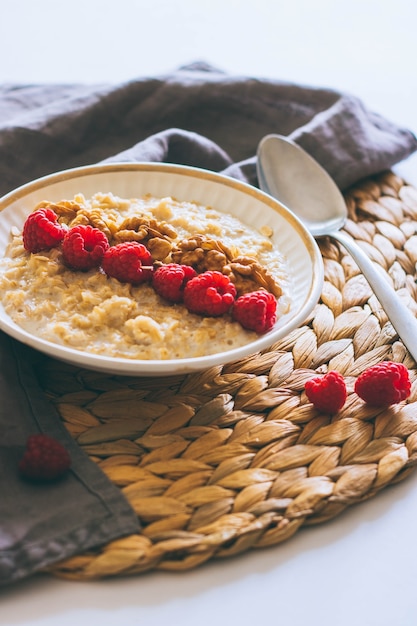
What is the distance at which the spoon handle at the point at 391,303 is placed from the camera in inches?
74.7

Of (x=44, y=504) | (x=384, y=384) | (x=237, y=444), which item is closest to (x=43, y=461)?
(x=44, y=504)

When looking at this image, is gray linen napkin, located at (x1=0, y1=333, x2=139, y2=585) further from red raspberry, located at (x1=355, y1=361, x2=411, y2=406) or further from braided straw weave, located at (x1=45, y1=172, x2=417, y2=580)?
red raspberry, located at (x1=355, y1=361, x2=411, y2=406)

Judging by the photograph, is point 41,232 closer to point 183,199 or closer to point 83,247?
point 83,247

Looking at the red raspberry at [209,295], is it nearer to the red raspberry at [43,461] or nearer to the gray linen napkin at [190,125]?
the red raspberry at [43,461]

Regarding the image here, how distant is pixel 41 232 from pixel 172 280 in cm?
32

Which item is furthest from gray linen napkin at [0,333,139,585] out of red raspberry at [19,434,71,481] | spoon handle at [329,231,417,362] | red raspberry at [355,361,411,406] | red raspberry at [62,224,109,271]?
spoon handle at [329,231,417,362]

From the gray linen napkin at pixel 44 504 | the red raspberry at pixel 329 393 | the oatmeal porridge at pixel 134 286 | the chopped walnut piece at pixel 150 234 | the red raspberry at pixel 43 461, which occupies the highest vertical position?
the chopped walnut piece at pixel 150 234

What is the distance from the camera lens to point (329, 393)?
1678 mm

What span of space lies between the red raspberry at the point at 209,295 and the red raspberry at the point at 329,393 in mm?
257

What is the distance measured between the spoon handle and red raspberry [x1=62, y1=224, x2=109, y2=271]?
687mm

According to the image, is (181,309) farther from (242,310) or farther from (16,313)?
(16,313)

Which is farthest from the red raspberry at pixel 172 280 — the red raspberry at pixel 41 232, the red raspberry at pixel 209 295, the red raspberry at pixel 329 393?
the red raspberry at pixel 329 393

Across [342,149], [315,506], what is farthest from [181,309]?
[342,149]

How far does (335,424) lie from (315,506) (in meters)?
0.24
